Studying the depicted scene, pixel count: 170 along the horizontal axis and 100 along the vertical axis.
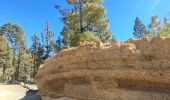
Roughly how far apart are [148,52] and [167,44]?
55cm

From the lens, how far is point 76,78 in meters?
9.97

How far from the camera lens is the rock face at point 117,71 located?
294 inches

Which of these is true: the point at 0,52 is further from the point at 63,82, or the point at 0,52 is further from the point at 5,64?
the point at 63,82

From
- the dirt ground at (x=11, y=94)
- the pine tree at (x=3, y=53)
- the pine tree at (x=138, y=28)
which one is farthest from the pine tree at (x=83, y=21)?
the pine tree at (x=138, y=28)

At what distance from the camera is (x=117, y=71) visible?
8.27 meters

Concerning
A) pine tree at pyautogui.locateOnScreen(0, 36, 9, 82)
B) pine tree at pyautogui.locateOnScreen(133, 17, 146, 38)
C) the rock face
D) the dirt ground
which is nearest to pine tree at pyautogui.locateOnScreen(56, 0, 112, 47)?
the dirt ground

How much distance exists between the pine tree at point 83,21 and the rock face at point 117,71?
11011 millimetres

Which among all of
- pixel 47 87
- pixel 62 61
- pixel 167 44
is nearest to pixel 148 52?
pixel 167 44

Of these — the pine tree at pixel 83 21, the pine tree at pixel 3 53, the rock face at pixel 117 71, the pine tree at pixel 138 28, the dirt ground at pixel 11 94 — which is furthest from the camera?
the pine tree at pixel 138 28

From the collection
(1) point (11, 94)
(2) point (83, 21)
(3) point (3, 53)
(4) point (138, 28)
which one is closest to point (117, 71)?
(1) point (11, 94)

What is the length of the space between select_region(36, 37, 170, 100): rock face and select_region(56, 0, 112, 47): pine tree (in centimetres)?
1101

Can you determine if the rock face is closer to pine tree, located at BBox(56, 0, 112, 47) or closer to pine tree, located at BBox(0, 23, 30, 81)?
pine tree, located at BBox(56, 0, 112, 47)

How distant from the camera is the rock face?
7.47 meters

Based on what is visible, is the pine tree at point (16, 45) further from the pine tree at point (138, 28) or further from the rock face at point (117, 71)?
the rock face at point (117, 71)
